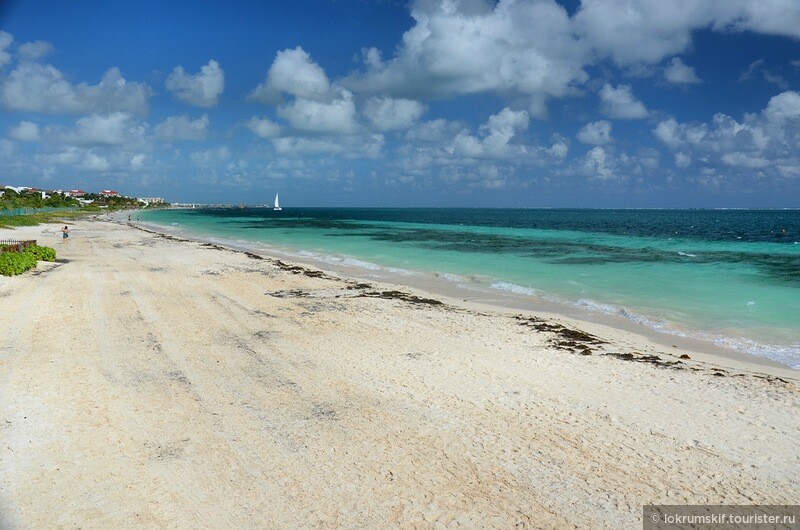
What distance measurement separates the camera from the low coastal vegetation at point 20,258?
16641 mm

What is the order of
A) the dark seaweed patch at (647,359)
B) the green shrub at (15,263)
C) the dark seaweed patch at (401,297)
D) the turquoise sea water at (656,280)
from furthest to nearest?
the green shrub at (15,263)
the dark seaweed patch at (401,297)
the turquoise sea water at (656,280)
the dark seaweed patch at (647,359)

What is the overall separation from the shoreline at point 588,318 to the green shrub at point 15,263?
1195 cm

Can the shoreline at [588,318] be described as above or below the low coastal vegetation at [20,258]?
below

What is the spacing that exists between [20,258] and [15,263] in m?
0.94

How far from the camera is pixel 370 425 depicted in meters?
6.42

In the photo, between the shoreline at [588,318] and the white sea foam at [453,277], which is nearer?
the shoreline at [588,318]

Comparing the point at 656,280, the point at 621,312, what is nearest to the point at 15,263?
the point at 621,312

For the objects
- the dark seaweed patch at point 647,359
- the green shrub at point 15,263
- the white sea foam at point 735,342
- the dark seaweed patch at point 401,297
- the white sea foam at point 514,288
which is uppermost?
the green shrub at point 15,263

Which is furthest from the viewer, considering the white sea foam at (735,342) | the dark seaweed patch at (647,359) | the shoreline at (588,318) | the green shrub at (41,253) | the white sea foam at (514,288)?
the green shrub at (41,253)

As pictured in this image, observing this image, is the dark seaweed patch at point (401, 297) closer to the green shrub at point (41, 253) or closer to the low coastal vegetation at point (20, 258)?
the low coastal vegetation at point (20, 258)

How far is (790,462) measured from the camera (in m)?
5.56

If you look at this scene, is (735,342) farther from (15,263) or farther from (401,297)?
(15,263)

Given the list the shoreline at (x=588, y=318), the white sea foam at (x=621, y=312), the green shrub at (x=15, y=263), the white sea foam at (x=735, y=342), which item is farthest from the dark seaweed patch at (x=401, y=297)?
the green shrub at (x=15, y=263)

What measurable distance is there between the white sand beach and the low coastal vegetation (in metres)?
6.63
